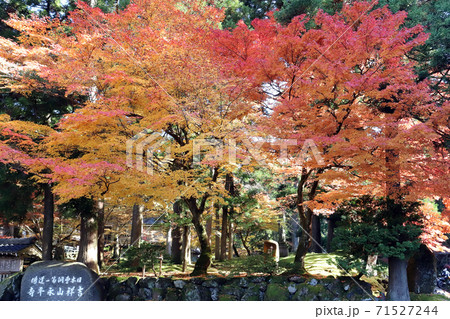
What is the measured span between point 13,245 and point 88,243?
2.31 m

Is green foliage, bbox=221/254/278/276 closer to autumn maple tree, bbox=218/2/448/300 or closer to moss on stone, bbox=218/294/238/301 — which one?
moss on stone, bbox=218/294/238/301

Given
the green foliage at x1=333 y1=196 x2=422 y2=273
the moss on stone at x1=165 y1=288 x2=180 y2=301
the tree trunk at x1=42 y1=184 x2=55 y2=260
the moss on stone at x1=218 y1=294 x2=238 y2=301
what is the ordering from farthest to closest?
the tree trunk at x1=42 y1=184 x2=55 y2=260 → the moss on stone at x1=165 y1=288 x2=180 y2=301 → the moss on stone at x1=218 y1=294 x2=238 y2=301 → the green foliage at x1=333 y1=196 x2=422 y2=273

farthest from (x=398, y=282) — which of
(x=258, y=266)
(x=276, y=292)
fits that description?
(x=258, y=266)

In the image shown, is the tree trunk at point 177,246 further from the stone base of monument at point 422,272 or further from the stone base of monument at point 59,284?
the stone base of monument at point 422,272

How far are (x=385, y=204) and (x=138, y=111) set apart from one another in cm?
673

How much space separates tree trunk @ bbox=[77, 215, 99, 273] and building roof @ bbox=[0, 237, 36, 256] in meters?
1.62

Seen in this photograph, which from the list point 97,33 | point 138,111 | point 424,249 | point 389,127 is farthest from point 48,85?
point 424,249

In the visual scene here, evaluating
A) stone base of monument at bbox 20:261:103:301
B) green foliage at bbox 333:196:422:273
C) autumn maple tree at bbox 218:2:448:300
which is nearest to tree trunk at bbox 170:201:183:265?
stone base of monument at bbox 20:261:103:301

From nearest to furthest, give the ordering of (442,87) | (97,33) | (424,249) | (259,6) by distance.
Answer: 1. (442,87)
2. (424,249)
3. (97,33)
4. (259,6)

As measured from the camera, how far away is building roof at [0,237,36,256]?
9.81 metres

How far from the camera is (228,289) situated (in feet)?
25.9

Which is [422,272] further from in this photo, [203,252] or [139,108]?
[139,108]
